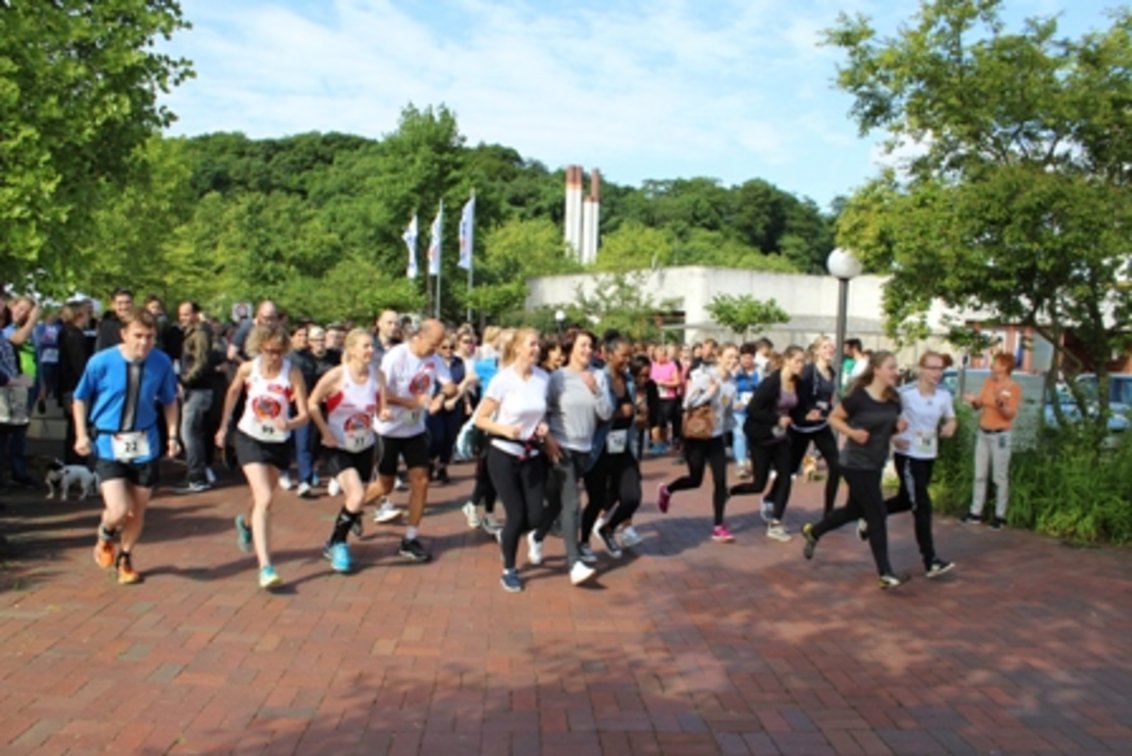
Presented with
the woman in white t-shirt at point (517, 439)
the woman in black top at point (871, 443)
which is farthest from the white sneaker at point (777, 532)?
the woman in white t-shirt at point (517, 439)

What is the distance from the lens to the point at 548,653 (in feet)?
17.8

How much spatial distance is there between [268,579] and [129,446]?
1218 mm

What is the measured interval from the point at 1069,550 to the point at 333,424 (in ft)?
20.5

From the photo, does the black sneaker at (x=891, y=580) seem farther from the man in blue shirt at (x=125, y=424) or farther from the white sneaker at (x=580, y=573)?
the man in blue shirt at (x=125, y=424)

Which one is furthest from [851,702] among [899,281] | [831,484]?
[899,281]

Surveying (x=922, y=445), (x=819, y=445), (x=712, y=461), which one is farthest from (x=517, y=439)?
(x=819, y=445)

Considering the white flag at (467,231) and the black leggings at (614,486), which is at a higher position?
the white flag at (467,231)

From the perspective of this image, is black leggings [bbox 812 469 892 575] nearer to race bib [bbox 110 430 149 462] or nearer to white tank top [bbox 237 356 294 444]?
white tank top [bbox 237 356 294 444]

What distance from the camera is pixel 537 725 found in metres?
4.43

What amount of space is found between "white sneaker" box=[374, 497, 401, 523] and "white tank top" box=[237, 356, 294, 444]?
199 centimetres

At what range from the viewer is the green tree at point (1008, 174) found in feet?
29.3

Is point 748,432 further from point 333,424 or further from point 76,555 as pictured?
point 76,555

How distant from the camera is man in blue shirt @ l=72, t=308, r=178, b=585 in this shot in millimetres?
6289

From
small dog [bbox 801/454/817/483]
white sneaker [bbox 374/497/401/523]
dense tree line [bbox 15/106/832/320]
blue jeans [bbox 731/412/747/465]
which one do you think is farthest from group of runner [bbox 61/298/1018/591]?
dense tree line [bbox 15/106/832/320]
